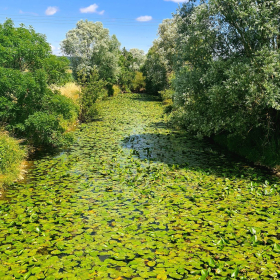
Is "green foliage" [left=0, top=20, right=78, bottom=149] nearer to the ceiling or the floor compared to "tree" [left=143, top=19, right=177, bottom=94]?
nearer to the floor

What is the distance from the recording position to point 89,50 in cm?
4384

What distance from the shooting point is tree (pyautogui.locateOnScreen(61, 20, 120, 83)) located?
140 ft

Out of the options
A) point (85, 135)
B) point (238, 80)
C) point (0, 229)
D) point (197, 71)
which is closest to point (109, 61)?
point (85, 135)

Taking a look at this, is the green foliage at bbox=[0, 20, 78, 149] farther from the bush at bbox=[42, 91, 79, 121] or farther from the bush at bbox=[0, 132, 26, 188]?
the bush at bbox=[0, 132, 26, 188]

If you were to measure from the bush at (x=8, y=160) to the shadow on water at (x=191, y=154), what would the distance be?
5949 mm

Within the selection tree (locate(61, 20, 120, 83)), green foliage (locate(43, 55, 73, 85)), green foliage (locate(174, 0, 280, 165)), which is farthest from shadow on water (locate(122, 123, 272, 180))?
tree (locate(61, 20, 120, 83))

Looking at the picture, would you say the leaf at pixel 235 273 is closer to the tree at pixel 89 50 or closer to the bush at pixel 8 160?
the bush at pixel 8 160

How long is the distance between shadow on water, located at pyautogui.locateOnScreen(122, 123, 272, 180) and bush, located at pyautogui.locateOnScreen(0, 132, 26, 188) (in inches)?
234

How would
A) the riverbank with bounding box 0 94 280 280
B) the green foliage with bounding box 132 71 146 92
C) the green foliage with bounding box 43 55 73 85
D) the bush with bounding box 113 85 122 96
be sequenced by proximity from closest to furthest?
1. the riverbank with bounding box 0 94 280 280
2. the green foliage with bounding box 43 55 73 85
3. the bush with bounding box 113 85 122 96
4. the green foliage with bounding box 132 71 146 92

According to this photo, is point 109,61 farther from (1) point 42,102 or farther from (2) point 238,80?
(2) point 238,80

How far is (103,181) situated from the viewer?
10.9m

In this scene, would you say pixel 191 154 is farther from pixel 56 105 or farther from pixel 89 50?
pixel 89 50

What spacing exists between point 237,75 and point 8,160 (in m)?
9.46

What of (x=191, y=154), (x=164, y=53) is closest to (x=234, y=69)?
(x=191, y=154)
